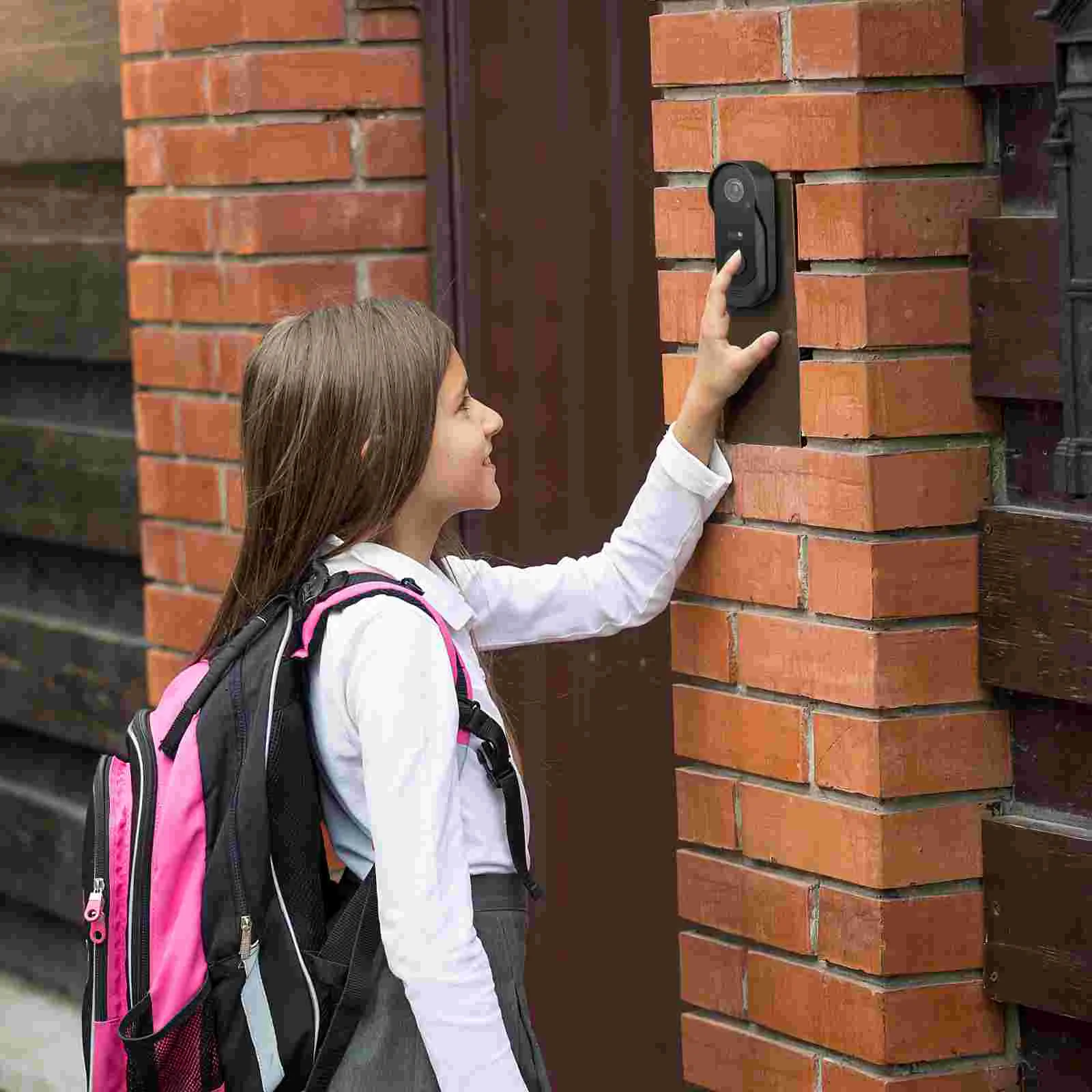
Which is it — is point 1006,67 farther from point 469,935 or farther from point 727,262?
point 469,935

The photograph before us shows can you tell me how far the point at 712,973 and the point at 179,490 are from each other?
1561 mm

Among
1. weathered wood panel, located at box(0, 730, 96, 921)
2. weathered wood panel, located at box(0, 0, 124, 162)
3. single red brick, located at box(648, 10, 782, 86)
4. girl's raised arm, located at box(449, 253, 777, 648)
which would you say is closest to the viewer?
single red brick, located at box(648, 10, 782, 86)

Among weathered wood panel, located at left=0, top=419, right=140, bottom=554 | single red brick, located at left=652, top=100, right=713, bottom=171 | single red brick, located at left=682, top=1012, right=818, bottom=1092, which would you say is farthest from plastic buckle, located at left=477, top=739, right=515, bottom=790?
weathered wood panel, located at left=0, top=419, right=140, bottom=554

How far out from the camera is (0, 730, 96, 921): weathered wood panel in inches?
185

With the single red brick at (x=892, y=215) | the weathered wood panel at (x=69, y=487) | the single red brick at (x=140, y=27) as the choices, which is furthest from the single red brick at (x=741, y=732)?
the weathered wood panel at (x=69, y=487)

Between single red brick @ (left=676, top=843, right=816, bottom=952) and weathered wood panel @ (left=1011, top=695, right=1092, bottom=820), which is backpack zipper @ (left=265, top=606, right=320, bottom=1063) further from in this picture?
weathered wood panel @ (left=1011, top=695, right=1092, bottom=820)

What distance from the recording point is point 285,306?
352 cm

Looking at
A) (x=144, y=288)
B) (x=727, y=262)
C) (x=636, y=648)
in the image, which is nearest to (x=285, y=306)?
(x=144, y=288)

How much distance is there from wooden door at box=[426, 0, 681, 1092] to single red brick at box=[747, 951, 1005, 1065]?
1.92 ft

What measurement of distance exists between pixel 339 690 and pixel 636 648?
93cm

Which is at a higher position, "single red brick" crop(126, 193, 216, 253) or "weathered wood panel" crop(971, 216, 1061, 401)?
"single red brick" crop(126, 193, 216, 253)

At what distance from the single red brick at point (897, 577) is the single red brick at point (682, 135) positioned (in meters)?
0.54

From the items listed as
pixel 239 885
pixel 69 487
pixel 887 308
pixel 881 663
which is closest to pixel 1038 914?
pixel 881 663

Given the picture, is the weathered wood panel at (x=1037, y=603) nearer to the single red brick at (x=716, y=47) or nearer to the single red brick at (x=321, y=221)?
the single red brick at (x=716, y=47)
